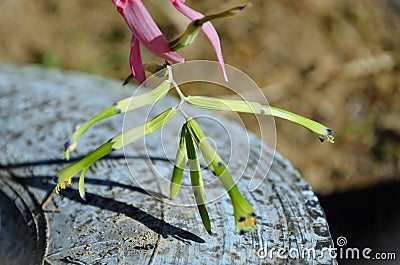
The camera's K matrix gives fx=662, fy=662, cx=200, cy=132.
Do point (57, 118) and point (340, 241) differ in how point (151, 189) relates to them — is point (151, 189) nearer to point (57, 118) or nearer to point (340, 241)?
point (57, 118)

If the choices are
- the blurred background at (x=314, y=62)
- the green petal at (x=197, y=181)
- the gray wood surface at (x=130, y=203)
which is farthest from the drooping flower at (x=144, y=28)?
the blurred background at (x=314, y=62)

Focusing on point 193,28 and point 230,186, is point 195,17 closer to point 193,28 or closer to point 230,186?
point 193,28

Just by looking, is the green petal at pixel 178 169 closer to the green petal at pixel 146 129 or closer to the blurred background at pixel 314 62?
the green petal at pixel 146 129

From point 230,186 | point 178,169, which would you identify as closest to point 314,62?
point 178,169

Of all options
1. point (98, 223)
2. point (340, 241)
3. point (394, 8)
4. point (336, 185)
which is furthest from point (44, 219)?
point (394, 8)

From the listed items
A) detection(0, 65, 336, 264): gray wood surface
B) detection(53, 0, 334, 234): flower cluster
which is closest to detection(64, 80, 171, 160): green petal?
detection(53, 0, 334, 234): flower cluster

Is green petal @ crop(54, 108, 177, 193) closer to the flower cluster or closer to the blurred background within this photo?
the flower cluster

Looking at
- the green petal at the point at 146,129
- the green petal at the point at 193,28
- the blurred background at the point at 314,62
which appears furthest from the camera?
the blurred background at the point at 314,62
